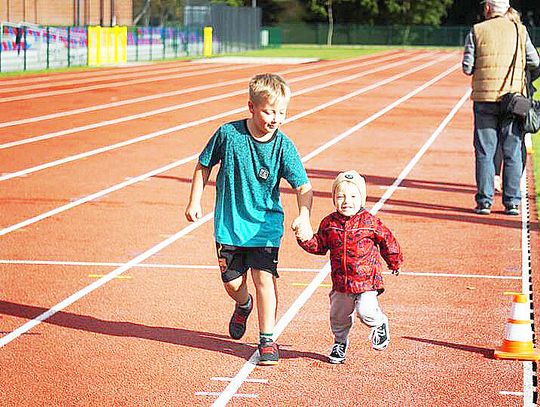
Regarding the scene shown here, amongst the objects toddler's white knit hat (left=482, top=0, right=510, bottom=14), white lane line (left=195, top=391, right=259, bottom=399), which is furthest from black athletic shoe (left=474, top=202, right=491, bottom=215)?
white lane line (left=195, top=391, right=259, bottom=399)

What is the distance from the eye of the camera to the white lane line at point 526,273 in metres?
6.14

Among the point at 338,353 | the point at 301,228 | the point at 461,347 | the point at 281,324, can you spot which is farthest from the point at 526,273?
the point at 301,228

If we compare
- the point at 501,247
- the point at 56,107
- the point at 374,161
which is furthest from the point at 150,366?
the point at 56,107

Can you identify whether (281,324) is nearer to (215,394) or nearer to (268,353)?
(268,353)

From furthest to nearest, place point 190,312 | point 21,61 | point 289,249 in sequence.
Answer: point 21,61
point 289,249
point 190,312

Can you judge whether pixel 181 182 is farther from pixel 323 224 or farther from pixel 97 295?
pixel 323 224

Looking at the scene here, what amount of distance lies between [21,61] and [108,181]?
2833 centimetres

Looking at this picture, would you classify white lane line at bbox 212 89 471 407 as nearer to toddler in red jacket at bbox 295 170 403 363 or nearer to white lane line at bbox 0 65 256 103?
toddler in red jacket at bbox 295 170 403 363

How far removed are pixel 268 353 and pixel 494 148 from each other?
6.33m

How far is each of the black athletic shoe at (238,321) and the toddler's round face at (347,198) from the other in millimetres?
947

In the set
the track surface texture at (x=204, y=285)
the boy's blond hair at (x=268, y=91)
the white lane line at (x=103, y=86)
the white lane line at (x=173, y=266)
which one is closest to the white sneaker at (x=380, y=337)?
the track surface texture at (x=204, y=285)

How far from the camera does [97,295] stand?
27.4 feet

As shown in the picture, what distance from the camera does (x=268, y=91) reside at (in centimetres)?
632

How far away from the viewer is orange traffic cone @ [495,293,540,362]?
669 centimetres
